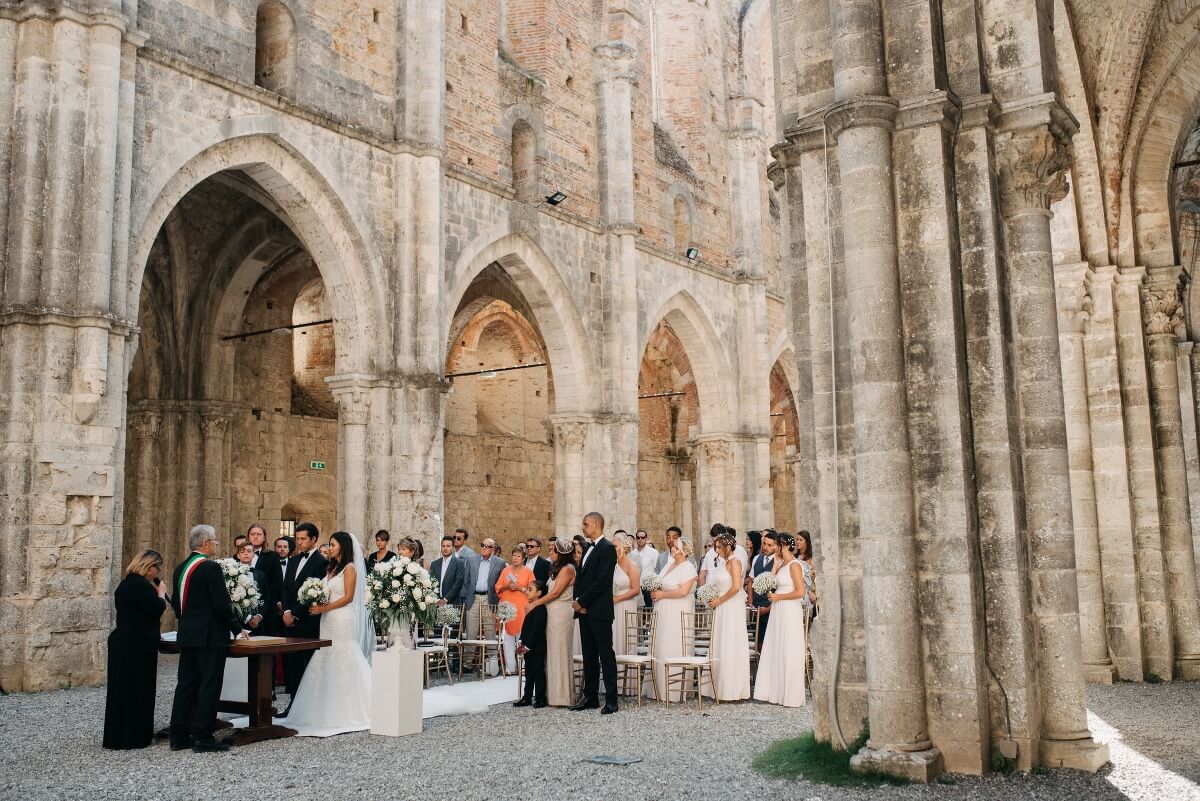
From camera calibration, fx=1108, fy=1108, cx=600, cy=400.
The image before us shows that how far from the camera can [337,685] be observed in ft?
27.3

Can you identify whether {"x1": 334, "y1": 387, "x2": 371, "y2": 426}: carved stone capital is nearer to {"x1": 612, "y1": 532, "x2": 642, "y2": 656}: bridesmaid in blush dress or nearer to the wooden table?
{"x1": 612, "y1": 532, "x2": 642, "y2": 656}: bridesmaid in blush dress

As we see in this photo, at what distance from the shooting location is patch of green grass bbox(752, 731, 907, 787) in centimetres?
577

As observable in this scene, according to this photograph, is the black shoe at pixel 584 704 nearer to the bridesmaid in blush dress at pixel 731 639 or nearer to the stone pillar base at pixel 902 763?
the bridesmaid in blush dress at pixel 731 639

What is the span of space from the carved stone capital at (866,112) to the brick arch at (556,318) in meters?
12.4

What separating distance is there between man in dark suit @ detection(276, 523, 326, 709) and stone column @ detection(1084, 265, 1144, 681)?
24.3ft

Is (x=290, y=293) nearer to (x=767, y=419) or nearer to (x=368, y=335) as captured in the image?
(x=368, y=335)

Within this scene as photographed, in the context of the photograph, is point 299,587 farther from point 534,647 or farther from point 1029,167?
point 1029,167

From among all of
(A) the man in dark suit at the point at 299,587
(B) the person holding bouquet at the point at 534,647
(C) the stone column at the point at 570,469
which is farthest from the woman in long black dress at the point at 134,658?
(C) the stone column at the point at 570,469

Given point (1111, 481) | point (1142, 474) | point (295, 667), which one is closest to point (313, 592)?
point (295, 667)

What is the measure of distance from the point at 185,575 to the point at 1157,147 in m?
A: 10.2

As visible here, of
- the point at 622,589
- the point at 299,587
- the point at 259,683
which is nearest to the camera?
the point at 259,683

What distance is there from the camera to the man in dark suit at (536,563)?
34.7 ft

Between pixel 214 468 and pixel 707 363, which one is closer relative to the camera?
pixel 214 468

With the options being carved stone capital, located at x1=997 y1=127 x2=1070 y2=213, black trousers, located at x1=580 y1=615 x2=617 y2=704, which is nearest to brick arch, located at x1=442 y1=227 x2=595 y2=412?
black trousers, located at x1=580 y1=615 x2=617 y2=704
